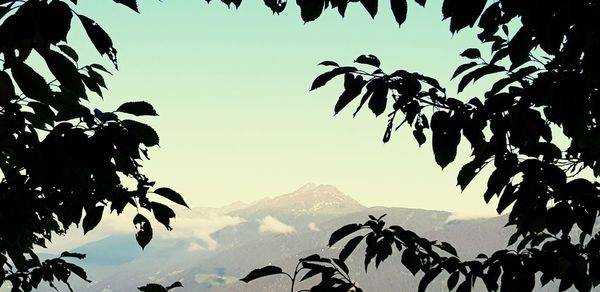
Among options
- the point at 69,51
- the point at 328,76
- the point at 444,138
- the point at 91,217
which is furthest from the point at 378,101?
the point at 69,51

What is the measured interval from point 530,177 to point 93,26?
12.4ft

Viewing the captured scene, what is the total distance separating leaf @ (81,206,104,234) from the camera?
532 cm

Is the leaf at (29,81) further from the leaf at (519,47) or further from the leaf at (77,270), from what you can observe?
the leaf at (77,270)

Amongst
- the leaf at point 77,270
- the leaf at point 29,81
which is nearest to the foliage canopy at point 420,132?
the leaf at point 29,81

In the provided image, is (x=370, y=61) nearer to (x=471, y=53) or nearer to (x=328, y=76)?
(x=328, y=76)

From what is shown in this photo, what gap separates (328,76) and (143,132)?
60.0 inches

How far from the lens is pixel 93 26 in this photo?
9.60 feet

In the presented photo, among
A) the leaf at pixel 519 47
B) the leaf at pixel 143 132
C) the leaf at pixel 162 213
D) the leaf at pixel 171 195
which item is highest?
the leaf at pixel 519 47

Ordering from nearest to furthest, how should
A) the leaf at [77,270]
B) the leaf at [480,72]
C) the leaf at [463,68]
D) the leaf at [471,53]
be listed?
the leaf at [480,72]
the leaf at [463,68]
the leaf at [471,53]
the leaf at [77,270]

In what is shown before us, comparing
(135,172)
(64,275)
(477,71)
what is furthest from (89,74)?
(477,71)

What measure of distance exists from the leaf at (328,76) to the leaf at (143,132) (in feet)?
4.23

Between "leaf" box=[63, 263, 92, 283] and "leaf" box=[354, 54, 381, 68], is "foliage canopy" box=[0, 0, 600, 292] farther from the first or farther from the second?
"leaf" box=[63, 263, 92, 283]

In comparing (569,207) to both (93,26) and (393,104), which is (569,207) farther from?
(93,26)

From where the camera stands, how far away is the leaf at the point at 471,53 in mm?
5984
